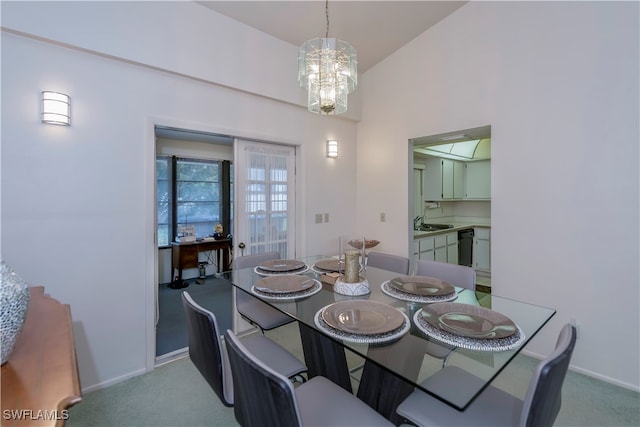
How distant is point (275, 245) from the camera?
330cm

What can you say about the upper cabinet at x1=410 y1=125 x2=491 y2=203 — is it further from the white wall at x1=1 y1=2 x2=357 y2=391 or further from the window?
the white wall at x1=1 y1=2 x2=357 y2=391

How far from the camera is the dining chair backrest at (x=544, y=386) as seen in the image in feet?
3.00

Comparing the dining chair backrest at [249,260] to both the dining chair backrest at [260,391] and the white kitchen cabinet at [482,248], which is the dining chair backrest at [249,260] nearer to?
the dining chair backrest at [260,391]

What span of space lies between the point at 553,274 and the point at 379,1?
9.31 feet

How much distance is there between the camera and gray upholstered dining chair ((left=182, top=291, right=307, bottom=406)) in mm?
1328

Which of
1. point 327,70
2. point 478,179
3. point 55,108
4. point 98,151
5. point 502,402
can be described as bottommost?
point 502,402

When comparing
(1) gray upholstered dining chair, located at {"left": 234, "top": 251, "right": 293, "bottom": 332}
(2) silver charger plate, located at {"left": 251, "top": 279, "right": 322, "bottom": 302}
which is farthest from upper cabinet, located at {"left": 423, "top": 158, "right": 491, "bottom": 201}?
(2) silver charger plate, located at {"left": 251, "top": 279, "right": 322, "bottom": 302}

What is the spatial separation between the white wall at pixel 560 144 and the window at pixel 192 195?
3803mm

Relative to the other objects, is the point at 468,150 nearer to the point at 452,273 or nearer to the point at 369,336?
the point at 452,273

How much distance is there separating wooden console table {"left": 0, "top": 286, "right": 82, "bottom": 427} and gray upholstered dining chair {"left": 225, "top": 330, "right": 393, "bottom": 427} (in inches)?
18.2

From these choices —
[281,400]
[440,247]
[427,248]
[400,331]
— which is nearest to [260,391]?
[281,400]

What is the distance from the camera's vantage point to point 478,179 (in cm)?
530

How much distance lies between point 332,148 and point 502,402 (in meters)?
2.94

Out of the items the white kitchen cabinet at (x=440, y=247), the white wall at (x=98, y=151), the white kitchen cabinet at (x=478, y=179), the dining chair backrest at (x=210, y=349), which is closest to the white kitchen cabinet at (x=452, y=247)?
the white kitchen cabinet at (x=440, y=247)
